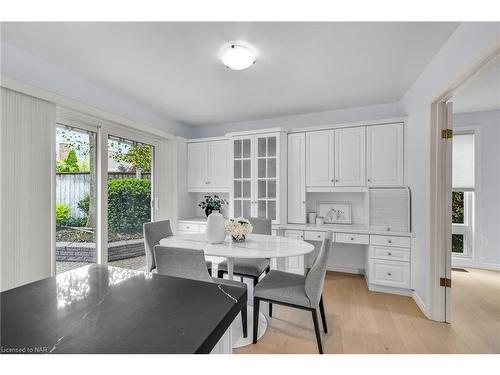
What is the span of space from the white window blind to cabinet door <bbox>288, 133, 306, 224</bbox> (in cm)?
255

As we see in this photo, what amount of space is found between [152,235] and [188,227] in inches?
51.2

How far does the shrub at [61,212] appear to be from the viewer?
7.65ft

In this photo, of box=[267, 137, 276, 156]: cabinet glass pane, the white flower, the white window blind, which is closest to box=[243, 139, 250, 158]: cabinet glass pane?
box=[267, 137, 276, 156]: cabinet glass pane

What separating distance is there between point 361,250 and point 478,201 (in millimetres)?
2007

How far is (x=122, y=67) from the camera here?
88.4 inches

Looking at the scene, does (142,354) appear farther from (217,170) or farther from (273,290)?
(217,170)

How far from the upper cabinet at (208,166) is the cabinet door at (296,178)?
40.4 inches

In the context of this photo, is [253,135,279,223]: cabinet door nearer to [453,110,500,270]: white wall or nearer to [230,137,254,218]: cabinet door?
[230,137,254,218]: cabinet door

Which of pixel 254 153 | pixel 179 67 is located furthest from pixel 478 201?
pixel 179 67

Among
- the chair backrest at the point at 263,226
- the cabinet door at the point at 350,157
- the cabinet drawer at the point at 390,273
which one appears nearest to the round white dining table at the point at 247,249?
the chair backrest at the point at 263,226

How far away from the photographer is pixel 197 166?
4.07 meters

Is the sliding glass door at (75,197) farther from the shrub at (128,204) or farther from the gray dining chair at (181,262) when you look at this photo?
the gray dining chair at (181,262)

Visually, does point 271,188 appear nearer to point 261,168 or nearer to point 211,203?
point 261,168

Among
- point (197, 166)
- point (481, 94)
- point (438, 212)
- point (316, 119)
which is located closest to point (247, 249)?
point (438, 212)
